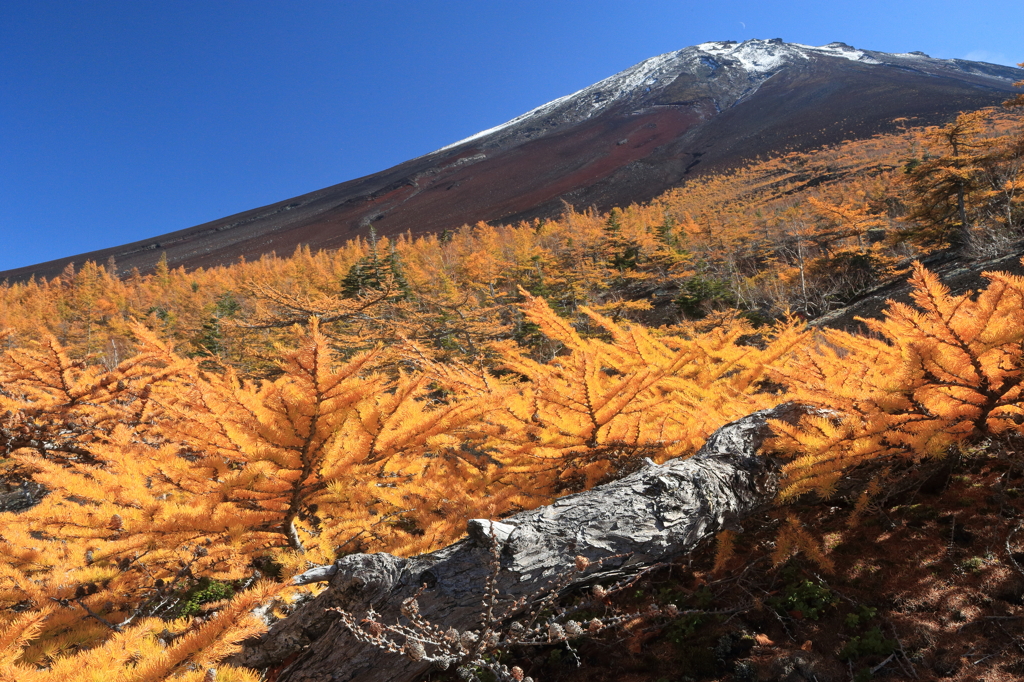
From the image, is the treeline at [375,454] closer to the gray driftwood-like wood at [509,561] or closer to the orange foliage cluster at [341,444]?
the orange foliage cluster at [341,444]

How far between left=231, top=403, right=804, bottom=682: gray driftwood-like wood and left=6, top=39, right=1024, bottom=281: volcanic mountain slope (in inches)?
1433

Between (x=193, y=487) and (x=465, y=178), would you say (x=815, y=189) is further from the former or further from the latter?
(x=465, y=178)

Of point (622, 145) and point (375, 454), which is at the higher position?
point (622, 145)

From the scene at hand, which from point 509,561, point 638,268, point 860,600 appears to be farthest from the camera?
point 638,268

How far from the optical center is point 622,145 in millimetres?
46969

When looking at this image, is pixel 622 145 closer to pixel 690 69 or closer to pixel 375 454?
pixel 690 69

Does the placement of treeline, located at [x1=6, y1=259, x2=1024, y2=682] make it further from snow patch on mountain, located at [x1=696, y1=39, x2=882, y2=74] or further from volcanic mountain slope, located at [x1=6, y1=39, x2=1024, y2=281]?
snow patch on mountain, located at [x1=696, y1=39, x2=882, y2=74]

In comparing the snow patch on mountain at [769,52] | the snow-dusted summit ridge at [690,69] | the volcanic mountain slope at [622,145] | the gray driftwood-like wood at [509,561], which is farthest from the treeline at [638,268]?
the snow patch on mountain at [769,52]

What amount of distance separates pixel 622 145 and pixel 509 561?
5240 cm

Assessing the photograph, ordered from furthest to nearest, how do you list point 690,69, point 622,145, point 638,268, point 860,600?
point 690,69 < point 622,145 < point 638,268 < point 860,600

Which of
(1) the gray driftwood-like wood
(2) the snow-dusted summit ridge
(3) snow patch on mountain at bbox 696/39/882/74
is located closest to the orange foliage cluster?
(1) the gray driftwood-like wood

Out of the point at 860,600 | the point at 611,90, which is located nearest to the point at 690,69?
the point at 611,90

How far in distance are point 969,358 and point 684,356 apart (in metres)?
1.30

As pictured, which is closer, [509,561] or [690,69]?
[509,561]
